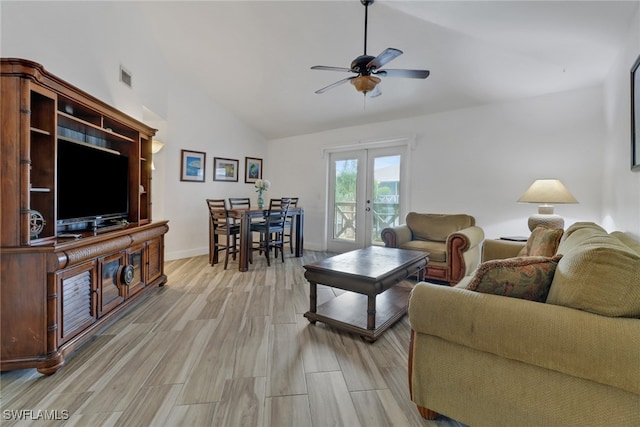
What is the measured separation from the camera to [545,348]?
3.47ft

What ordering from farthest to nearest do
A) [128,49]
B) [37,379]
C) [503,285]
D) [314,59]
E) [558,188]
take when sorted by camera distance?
[314,59]
[128,49]
[558,188]
[37,379]
[503,285]

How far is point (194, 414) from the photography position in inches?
55.9

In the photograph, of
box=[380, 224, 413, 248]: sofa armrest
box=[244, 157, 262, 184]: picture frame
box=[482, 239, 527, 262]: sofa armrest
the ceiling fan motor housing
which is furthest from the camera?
box=[244, 157, 262, 184]: picture frame

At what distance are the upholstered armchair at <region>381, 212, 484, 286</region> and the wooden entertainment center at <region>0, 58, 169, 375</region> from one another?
10.2 ft

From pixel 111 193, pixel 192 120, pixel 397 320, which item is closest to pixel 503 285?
pixel 397 320

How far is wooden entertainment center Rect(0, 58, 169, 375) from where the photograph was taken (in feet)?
5.25

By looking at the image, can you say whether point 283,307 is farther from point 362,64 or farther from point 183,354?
point 362,64

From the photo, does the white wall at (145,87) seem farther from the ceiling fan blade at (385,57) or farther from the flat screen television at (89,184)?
the ceiling fan blade at (385,57)

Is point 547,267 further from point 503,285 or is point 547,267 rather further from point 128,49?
point 128,49

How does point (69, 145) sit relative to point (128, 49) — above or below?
below

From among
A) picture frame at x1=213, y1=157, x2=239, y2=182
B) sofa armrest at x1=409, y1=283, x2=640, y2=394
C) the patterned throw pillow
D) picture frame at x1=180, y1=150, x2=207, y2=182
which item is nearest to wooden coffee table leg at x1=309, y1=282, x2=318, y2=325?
sofa armrest at x1=409, y1=283, x2=640, y2=394

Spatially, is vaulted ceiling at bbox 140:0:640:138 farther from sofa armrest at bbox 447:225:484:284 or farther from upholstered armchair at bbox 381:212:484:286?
sofa armrest at bbox 447:225:484:284

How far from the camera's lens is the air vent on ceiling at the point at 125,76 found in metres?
3.26

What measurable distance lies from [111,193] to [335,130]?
380 cm
